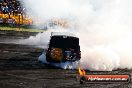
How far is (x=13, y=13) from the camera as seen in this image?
6181 cm

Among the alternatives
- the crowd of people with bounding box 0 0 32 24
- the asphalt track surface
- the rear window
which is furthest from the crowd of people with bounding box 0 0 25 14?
the rear window

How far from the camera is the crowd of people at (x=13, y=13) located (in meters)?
59.4

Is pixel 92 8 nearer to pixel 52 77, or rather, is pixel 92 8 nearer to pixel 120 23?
pixel 120 23

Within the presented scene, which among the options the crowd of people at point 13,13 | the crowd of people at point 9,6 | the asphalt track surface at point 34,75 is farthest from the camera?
the crowd of people at point 9,6

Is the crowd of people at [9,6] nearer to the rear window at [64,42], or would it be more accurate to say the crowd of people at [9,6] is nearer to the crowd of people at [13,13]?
the crowd of people at [13,13]

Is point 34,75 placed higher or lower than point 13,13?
lower

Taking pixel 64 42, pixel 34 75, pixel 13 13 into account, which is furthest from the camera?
pixel 13 13

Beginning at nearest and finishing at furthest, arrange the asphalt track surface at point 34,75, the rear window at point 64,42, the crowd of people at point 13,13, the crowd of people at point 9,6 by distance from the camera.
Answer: the asphalt track surface at point 34,75 < the rear window at point 64,42 < the crowd of people at point 13,13 < the crowd of people at point 9,6

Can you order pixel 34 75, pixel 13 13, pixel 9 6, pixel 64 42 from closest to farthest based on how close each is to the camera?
pixel 34 75
pixel 64 42
pixel 9 6
pixel 13 13

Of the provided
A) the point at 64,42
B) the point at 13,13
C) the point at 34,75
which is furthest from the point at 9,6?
the point at 34,75

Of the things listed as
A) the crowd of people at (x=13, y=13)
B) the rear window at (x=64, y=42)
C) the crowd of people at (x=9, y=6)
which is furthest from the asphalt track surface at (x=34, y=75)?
the crowd of people at (x=9, y=6)

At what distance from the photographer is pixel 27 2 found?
151 feet

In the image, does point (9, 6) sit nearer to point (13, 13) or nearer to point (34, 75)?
point (13, 13)

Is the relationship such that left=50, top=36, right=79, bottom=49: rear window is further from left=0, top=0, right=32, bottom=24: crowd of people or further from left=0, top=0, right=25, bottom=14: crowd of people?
left=0, top=0, right=25, bottom=14: crowd of people
